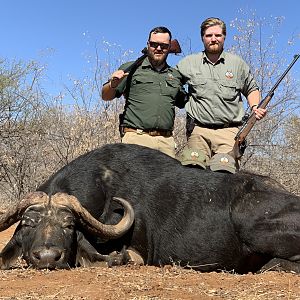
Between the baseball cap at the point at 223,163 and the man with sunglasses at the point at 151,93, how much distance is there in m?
0.82

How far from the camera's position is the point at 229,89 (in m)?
6.67

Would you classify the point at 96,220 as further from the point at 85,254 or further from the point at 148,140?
the point at 148,140

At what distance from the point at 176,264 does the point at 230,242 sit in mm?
578

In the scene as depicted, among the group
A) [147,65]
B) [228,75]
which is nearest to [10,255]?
[147,65]

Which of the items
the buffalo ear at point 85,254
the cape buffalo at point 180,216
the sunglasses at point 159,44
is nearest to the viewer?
the buffalo ear at point 85,254

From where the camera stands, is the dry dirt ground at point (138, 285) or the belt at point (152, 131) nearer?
the dry dirt ground at point (138, 285)

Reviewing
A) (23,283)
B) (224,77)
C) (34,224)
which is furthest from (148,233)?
(224,77)

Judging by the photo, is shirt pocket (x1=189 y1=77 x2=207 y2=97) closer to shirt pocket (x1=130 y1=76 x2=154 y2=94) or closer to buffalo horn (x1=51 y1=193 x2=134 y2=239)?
shirt pocket (x1=130 y1=76 x2=154 y2=94)

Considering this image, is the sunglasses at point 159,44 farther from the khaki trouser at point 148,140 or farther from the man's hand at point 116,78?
the khaki trouser at point 148,140

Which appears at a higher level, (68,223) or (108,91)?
(108,91)

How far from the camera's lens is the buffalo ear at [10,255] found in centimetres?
528

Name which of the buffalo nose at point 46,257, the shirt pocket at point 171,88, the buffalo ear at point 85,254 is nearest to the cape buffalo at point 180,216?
the buffalo ear at point 85,254

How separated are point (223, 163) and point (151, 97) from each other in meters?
1.22

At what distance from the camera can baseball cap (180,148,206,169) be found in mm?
5984
